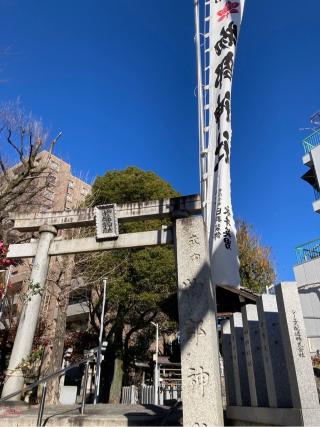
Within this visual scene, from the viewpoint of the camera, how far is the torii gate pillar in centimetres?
655

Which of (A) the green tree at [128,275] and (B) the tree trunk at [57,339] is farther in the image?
(A) the green tree at [128,275]

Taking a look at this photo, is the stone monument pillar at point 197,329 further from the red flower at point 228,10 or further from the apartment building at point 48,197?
the red flower at point 228,10

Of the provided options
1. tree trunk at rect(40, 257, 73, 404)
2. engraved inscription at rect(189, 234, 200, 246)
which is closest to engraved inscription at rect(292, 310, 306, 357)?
engraved inscription at rect(189, 234, 200, 246)

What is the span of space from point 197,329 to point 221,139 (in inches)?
186

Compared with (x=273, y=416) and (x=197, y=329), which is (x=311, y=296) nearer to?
(x=273, y=416)

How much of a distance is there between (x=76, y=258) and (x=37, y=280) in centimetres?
1040

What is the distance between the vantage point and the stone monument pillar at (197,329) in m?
5.11

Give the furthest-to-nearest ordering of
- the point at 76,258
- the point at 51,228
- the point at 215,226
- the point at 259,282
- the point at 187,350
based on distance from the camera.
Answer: the point at 259,282 < the point at 76,258 < the point at 51,228 < the point at 215,226 < the point at 187,350

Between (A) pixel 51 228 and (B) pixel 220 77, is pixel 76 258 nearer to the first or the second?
(A) pixel 51 228

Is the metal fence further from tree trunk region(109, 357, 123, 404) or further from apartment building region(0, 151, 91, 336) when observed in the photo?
apartment building region(0, 151, 91, 336)

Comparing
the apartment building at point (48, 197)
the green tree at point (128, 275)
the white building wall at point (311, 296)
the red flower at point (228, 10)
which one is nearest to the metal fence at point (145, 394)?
the green tree at point (128, 275)

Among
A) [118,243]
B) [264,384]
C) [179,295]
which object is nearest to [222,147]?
[118,243]

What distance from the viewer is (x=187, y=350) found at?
18.2 ft

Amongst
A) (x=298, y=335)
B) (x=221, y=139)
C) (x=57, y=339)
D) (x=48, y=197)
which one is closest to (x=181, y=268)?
(x=298, y=335)
